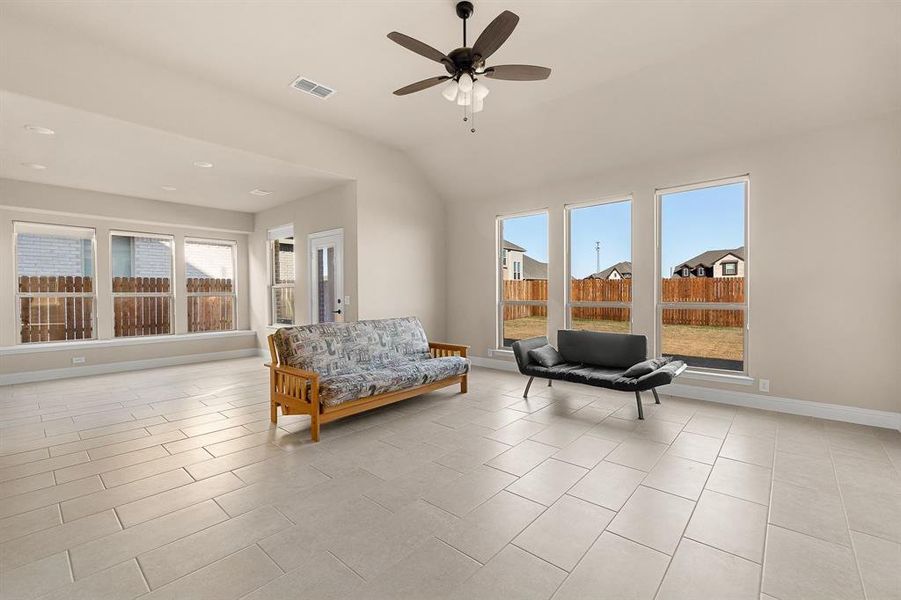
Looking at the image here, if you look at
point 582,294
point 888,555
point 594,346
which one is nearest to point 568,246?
point 582,294

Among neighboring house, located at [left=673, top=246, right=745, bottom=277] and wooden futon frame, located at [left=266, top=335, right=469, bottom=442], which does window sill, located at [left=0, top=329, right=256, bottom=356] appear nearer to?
wooden futon frame, located at [left=266, top=335, right=469, bottom=442]

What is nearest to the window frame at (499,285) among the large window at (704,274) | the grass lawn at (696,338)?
the grass lawn at (696,338)

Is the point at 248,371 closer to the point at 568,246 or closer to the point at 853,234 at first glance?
the point at 568,246

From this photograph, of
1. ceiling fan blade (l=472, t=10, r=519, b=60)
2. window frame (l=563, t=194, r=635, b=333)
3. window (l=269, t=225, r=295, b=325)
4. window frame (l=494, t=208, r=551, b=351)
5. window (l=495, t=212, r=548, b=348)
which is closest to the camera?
ceiling fan blade (l=472, t=10, r=519, b=60)

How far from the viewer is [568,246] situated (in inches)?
226

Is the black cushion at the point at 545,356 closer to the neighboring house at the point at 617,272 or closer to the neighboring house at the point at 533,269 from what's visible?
the neighboring house at the point at 617,272

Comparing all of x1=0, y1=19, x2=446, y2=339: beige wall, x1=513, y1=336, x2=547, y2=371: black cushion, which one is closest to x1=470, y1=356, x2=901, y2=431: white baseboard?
x1=513, y1=336, x2=547, y2=371: black cushion

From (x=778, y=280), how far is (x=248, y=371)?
7028 mm

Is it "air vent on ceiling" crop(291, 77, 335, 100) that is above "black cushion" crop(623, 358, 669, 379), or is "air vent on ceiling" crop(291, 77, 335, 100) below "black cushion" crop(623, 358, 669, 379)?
above

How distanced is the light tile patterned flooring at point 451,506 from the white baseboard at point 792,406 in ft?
0.67

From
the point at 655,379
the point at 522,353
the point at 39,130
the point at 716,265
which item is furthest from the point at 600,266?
the point at 39,130

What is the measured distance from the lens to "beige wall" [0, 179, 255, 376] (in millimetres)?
5594

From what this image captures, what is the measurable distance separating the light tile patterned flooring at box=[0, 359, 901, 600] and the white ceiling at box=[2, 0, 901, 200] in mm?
3034

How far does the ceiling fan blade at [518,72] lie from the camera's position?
9.29 ft
